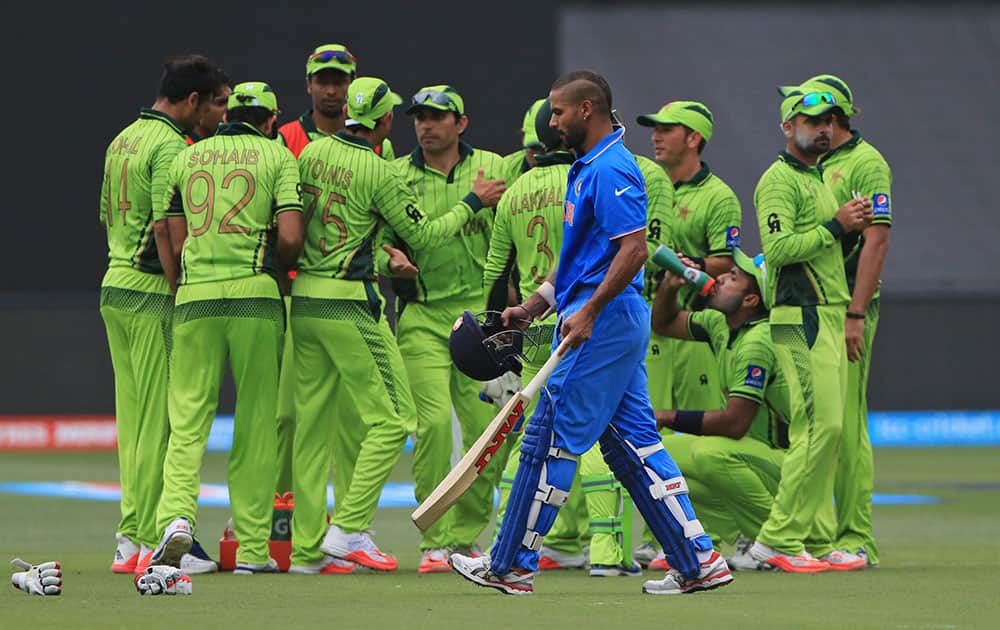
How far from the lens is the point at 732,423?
9453 millimetres

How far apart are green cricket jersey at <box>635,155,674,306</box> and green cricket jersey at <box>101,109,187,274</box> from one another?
2362 mm

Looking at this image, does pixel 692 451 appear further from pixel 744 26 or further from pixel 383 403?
pixel 744 26

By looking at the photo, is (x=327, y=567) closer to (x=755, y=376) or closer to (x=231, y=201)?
(x=231, y=201)

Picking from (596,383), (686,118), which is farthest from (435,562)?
(686,118)

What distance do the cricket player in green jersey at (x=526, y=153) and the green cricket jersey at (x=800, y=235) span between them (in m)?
1.18

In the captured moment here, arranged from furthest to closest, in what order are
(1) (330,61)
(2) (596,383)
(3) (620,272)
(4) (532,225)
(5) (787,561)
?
(1) (330,61) → (5) (787,561) → (4) (532,225) → (2) (596,383) → (3) (620,272)

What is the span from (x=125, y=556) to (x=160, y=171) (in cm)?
190

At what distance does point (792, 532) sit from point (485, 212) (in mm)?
2339

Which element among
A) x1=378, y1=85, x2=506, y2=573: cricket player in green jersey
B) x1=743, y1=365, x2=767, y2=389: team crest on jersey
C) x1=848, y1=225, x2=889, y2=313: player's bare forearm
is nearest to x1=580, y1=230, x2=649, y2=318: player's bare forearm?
x1=378, y1=85, x2=506, y2=573: cricket player in green jersey

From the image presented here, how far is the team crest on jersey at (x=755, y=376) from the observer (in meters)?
9.46

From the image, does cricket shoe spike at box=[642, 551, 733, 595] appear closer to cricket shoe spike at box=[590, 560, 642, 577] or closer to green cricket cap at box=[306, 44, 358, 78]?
cricket shoe spike at box=[590, 560, 642, 577]

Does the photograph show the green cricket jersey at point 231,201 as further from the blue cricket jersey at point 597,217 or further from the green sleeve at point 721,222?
the green sleeve at point 721,222

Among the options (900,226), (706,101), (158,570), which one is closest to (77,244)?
(706,101)

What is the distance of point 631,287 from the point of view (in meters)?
7.23
